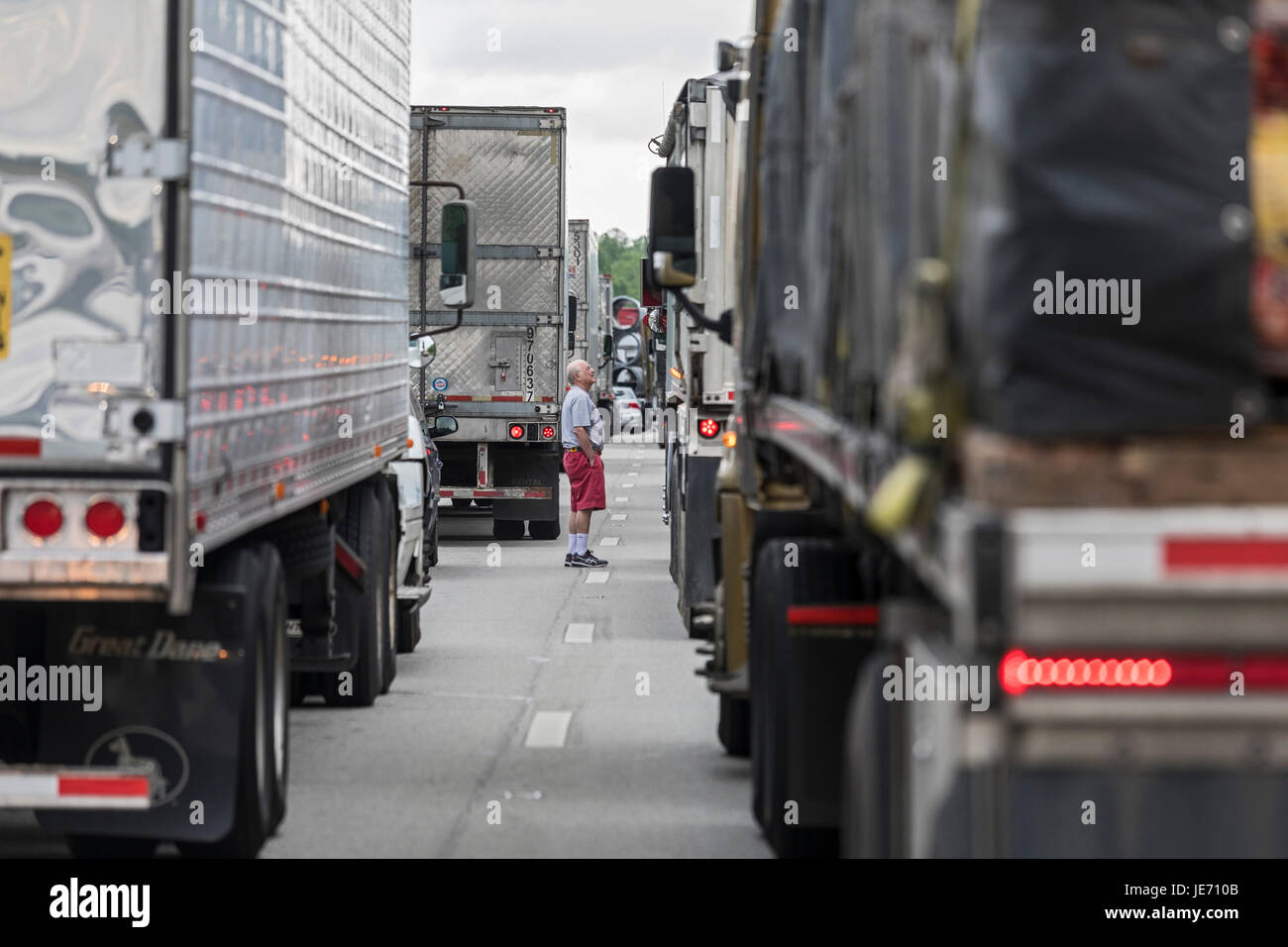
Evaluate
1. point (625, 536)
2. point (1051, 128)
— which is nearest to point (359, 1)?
point (1051, 128)

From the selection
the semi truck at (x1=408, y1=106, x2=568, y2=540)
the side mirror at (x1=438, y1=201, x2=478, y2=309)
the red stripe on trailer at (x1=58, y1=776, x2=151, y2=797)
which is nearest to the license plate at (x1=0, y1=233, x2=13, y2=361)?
the red stripe on trailer at (x1=58, y1=776, x2=151, y2=797)

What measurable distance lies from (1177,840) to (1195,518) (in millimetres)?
640

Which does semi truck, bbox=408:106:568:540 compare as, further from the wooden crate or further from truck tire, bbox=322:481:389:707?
the wooden crate

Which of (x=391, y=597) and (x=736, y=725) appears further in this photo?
(x=391, y=597)

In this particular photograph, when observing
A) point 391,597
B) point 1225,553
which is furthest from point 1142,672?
point 391,597

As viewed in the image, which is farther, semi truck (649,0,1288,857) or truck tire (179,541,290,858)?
truck tire (179,541,290,858)

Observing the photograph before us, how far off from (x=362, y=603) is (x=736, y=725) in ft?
8.60

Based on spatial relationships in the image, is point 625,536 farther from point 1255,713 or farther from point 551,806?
point 1255,713

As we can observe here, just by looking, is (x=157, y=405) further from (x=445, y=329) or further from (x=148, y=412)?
(x=445, y=329)

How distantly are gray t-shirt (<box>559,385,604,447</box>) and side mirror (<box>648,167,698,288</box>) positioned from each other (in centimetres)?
1181

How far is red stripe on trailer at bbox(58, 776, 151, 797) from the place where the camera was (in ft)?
21.9

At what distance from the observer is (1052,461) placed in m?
3.76

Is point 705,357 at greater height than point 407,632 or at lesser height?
greater

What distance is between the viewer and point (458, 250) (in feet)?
44.9
